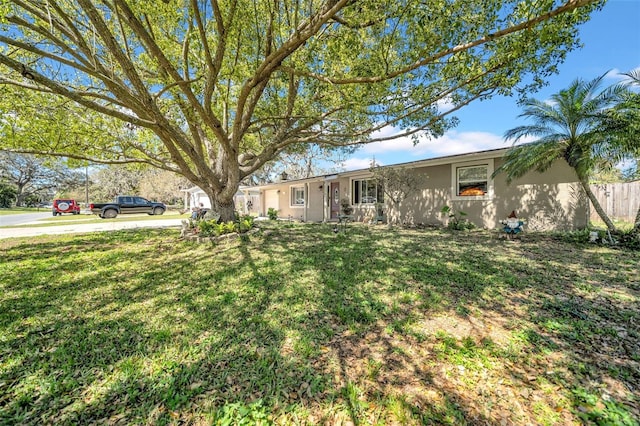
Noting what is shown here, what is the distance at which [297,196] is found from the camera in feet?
62.2

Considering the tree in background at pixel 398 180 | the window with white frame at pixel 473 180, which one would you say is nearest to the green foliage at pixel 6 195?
the tree in background at pixel 398 180

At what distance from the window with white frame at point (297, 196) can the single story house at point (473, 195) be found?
2730 mm

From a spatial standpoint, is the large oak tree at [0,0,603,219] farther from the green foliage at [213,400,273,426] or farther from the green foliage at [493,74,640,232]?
the green foliage at [213,400,273,426]

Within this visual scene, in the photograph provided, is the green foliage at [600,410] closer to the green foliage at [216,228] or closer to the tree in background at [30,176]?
the green foliage at [216,228]

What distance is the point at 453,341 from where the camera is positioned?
277 cm

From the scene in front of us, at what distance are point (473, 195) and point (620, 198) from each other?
5.90 meters

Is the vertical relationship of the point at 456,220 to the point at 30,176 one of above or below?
below

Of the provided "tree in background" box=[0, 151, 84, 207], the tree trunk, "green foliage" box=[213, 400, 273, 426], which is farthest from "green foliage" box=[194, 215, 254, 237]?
"tree in background" box=[0, 151, 84, 207]

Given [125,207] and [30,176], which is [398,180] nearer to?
[125,207]

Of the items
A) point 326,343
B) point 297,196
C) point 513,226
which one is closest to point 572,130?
point 513,226

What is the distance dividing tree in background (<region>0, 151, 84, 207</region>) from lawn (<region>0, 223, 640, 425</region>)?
159 ft

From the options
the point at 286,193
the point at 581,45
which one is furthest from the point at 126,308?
the point at 286,193

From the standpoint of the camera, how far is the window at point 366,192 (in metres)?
13.6

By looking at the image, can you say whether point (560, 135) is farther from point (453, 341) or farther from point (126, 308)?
point (126, 308)
